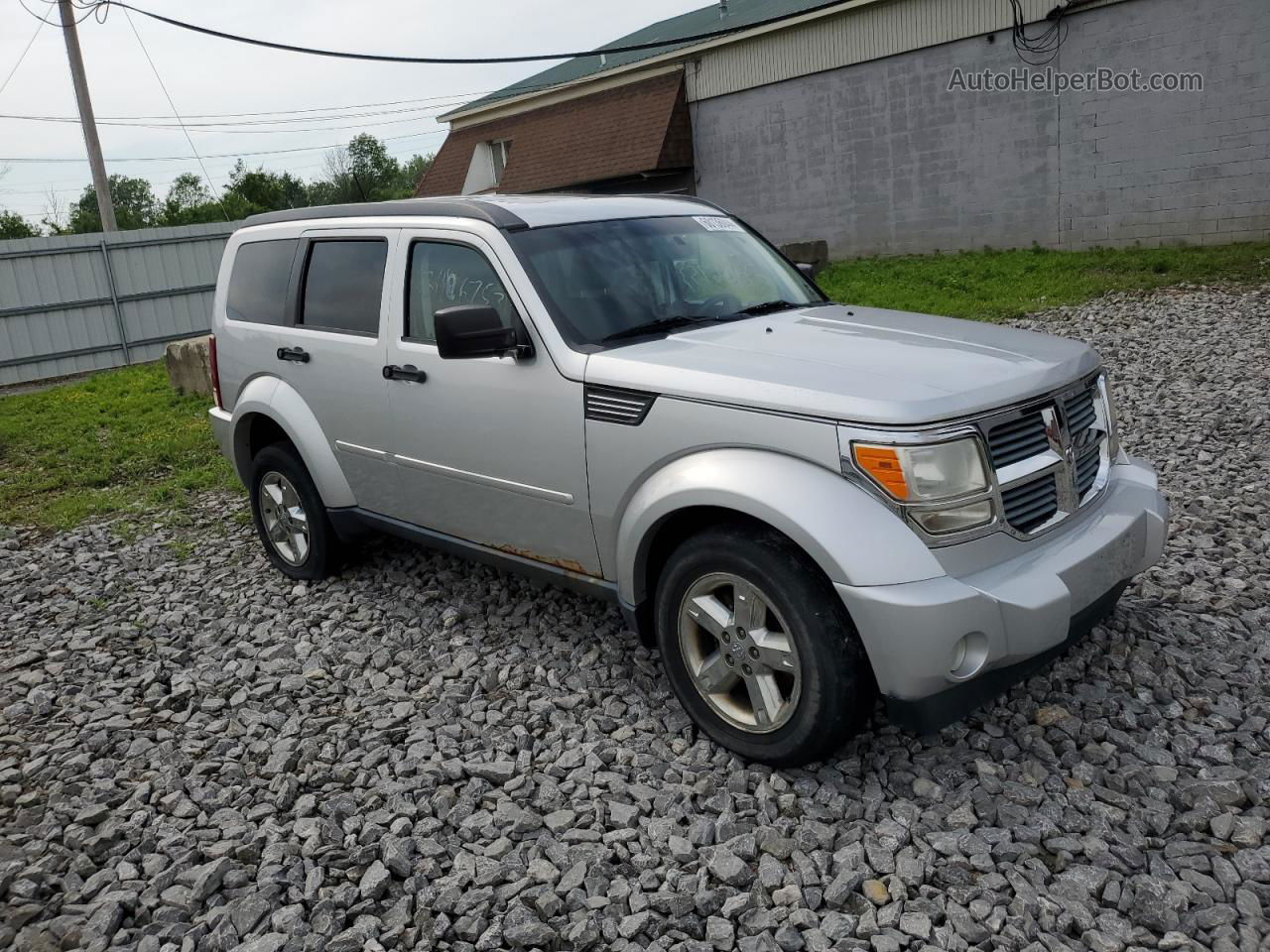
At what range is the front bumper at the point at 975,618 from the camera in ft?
9.53

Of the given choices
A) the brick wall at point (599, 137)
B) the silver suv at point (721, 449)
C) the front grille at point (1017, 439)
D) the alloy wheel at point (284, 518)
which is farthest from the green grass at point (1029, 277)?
the front grille at point (1017, 439)

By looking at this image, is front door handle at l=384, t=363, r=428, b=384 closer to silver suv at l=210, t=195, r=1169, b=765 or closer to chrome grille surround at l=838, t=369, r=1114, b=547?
silver suv at l=210, t=195, r=1169, b=765

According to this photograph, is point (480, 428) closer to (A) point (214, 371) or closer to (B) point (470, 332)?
(B) point (470, 332)

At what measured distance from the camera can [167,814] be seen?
353 cm

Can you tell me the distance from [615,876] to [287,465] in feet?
10.6

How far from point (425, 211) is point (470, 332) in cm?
112

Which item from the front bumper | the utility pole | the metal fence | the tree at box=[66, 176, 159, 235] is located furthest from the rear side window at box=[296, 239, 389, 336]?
the tree at box=[66, 176, 159, 235]

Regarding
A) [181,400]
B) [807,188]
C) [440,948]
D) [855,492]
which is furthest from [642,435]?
[807,188]

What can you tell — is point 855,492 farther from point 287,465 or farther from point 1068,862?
point 287,465

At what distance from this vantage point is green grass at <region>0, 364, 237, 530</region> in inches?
315

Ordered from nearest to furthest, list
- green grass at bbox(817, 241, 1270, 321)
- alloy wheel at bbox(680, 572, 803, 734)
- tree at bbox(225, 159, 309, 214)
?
alloy wheel at bbox(680, 572, 803, 734)
green grass at bbox(817, 241, 1270, 321)
tree at bbox(225, 159, 309, 214)

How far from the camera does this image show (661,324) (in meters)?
4.01

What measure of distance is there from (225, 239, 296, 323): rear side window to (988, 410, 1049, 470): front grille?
12.4 ft

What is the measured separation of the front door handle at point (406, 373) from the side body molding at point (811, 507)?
147 cm
